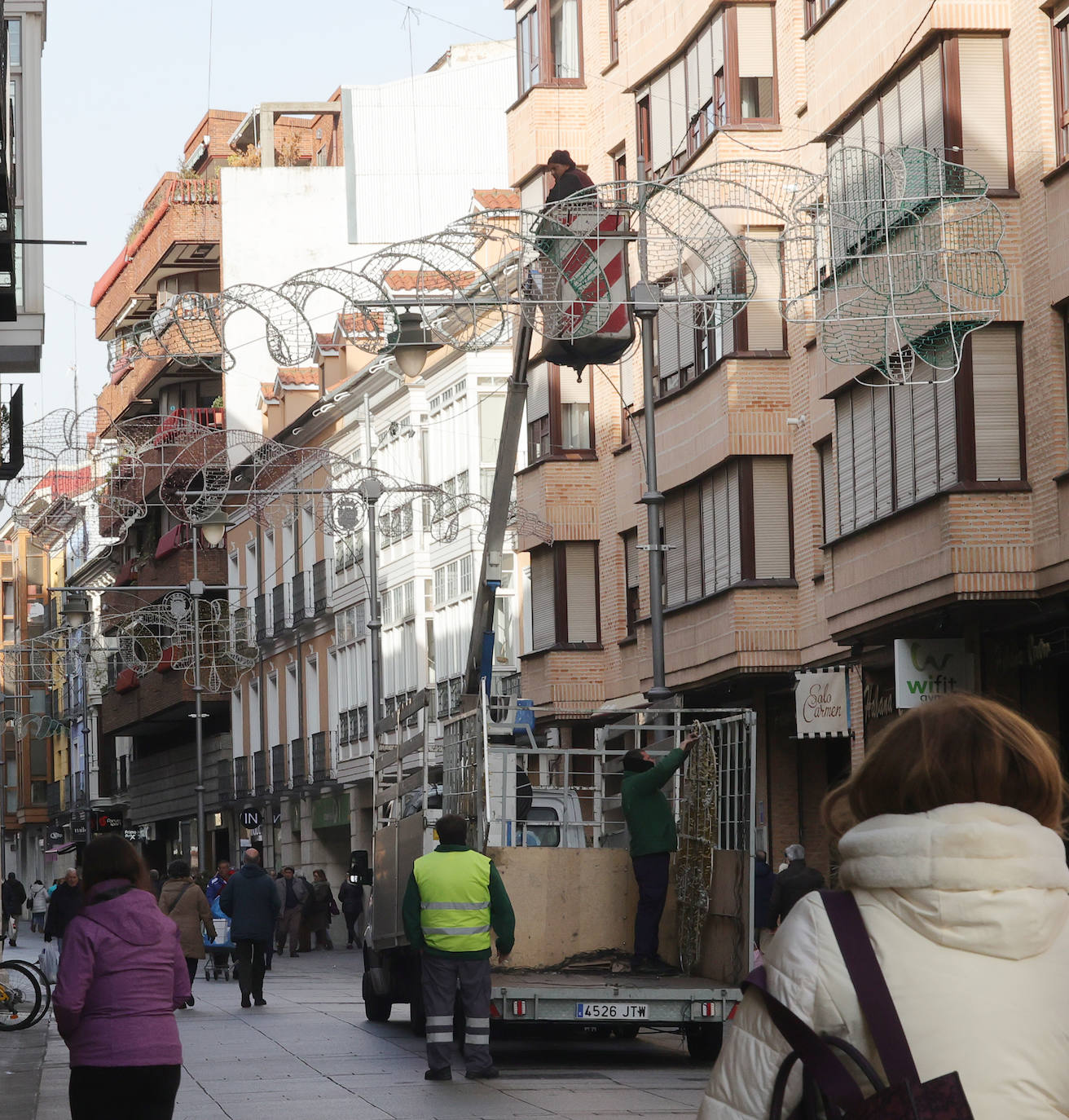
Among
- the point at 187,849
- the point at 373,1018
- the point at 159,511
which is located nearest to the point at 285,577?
the point at 159,511

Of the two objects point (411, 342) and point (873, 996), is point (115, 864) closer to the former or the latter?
point (873, 996)

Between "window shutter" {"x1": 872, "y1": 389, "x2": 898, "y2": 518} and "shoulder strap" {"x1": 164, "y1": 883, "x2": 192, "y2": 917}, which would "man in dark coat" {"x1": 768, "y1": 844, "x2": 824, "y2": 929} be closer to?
"window shutter" {"x1": 872, "y1": 389, "x2": 898, "y2": 518}

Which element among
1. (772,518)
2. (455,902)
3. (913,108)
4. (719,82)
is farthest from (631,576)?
(455,902)

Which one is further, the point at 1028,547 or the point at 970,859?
the point at 1028,547

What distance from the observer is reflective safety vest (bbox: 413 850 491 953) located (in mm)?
15836

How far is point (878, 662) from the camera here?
2859 cm

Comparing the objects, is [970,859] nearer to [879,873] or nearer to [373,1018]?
[879,873]

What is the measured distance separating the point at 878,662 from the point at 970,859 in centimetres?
2542

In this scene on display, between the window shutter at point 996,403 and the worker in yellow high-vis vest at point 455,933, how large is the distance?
32.1ft

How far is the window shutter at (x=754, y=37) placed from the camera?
31.8 meters

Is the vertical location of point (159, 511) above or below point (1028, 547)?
above

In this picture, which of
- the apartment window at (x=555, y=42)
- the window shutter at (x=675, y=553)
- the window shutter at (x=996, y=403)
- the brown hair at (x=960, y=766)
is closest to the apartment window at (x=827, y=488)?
the window shutter at (x=675, y=553)

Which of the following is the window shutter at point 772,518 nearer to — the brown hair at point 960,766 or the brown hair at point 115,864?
the brown hair at point 115,864

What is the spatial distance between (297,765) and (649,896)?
47.4 m
